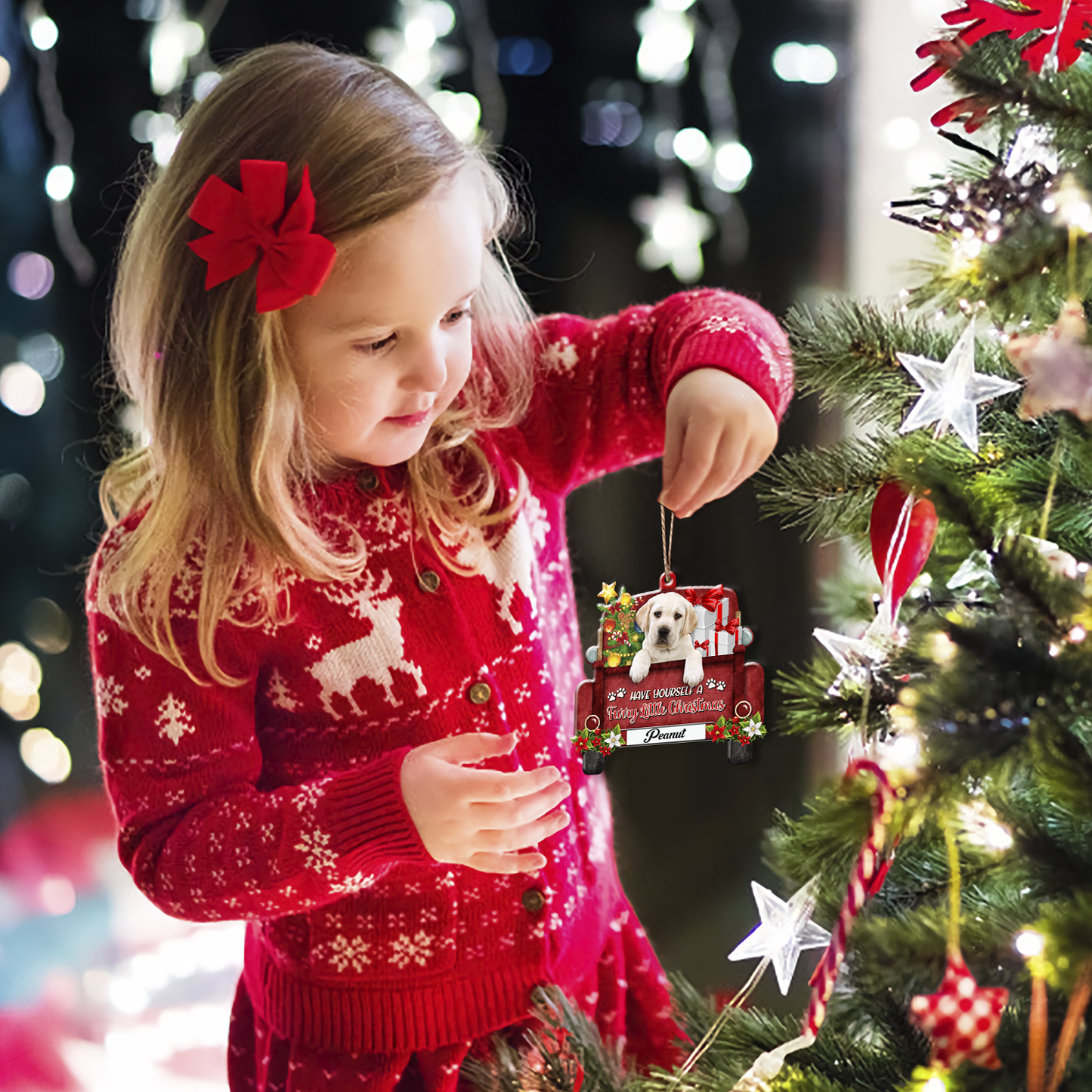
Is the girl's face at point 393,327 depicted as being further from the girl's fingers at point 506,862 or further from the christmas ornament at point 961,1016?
the christmas ornament at point 961,1016

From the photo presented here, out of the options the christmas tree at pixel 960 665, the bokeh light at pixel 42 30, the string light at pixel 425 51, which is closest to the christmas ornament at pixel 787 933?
the christmas tree at pixel 960 665

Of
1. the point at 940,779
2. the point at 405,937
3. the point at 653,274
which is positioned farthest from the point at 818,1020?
the point at 653,274

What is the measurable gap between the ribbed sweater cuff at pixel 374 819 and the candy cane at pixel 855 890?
0.24 m

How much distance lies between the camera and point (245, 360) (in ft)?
2.35

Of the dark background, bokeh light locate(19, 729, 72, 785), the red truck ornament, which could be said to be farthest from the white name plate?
bokeh light locate(19, 729, 72, 785)

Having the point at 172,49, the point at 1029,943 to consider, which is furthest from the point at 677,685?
the point at 172,49

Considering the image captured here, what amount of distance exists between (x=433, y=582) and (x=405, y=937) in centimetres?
24

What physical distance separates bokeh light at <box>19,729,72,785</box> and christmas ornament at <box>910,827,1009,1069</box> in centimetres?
121

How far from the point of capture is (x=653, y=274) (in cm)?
122

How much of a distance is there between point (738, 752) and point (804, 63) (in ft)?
2.73

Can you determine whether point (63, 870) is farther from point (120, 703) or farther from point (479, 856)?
point (479, 856)

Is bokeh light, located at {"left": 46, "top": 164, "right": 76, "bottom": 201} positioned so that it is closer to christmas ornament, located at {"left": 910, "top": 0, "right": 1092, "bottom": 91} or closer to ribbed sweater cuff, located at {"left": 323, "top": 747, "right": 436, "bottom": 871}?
ribbed sweater cuff, located at {"left": 323, "top": 747, "right": 436, "bottom": 871}

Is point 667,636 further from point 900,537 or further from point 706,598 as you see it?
point 900,537

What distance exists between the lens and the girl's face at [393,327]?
68cm
